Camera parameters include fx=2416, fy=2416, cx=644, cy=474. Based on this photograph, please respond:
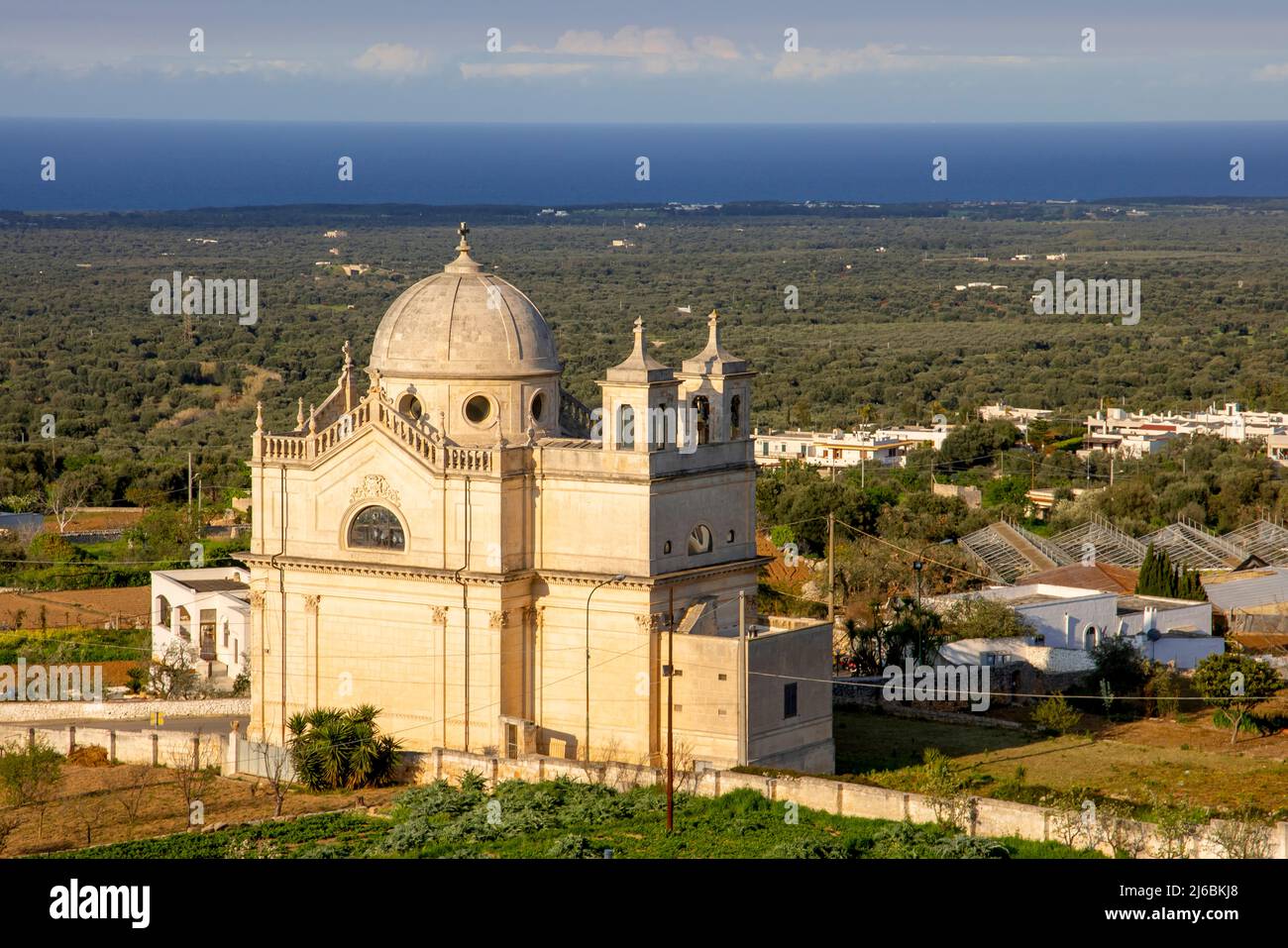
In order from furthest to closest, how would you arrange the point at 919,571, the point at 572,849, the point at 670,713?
the point at 919,571 → the point at 670,713 → the point at 572,849

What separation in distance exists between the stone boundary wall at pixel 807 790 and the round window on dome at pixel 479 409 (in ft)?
19.5

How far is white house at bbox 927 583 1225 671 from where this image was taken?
1980 inches

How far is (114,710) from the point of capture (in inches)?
1870

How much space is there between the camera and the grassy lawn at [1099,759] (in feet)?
133

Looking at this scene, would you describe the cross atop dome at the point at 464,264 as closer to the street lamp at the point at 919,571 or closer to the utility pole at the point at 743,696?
the utility pole at the point at 743,696

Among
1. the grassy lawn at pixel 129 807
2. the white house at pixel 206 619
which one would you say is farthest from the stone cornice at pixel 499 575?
the white house at pixel 206 619

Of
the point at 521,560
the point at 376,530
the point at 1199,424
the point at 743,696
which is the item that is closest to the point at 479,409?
the point at 376,530

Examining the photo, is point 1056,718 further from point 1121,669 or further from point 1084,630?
point 1084,630

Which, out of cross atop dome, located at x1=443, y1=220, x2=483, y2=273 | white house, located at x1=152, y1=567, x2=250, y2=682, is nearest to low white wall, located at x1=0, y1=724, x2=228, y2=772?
white house, located at x1=152, y1=567, x2=250, y2=682

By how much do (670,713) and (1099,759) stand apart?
10105mm

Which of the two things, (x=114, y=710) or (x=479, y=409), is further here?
(x=114, y=710)

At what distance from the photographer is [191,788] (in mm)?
41344

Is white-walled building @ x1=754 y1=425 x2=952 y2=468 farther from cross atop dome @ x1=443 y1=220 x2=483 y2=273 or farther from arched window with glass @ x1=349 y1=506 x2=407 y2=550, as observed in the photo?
arched window with glass @ x1=349 y1=506 x2=407 y2=550
